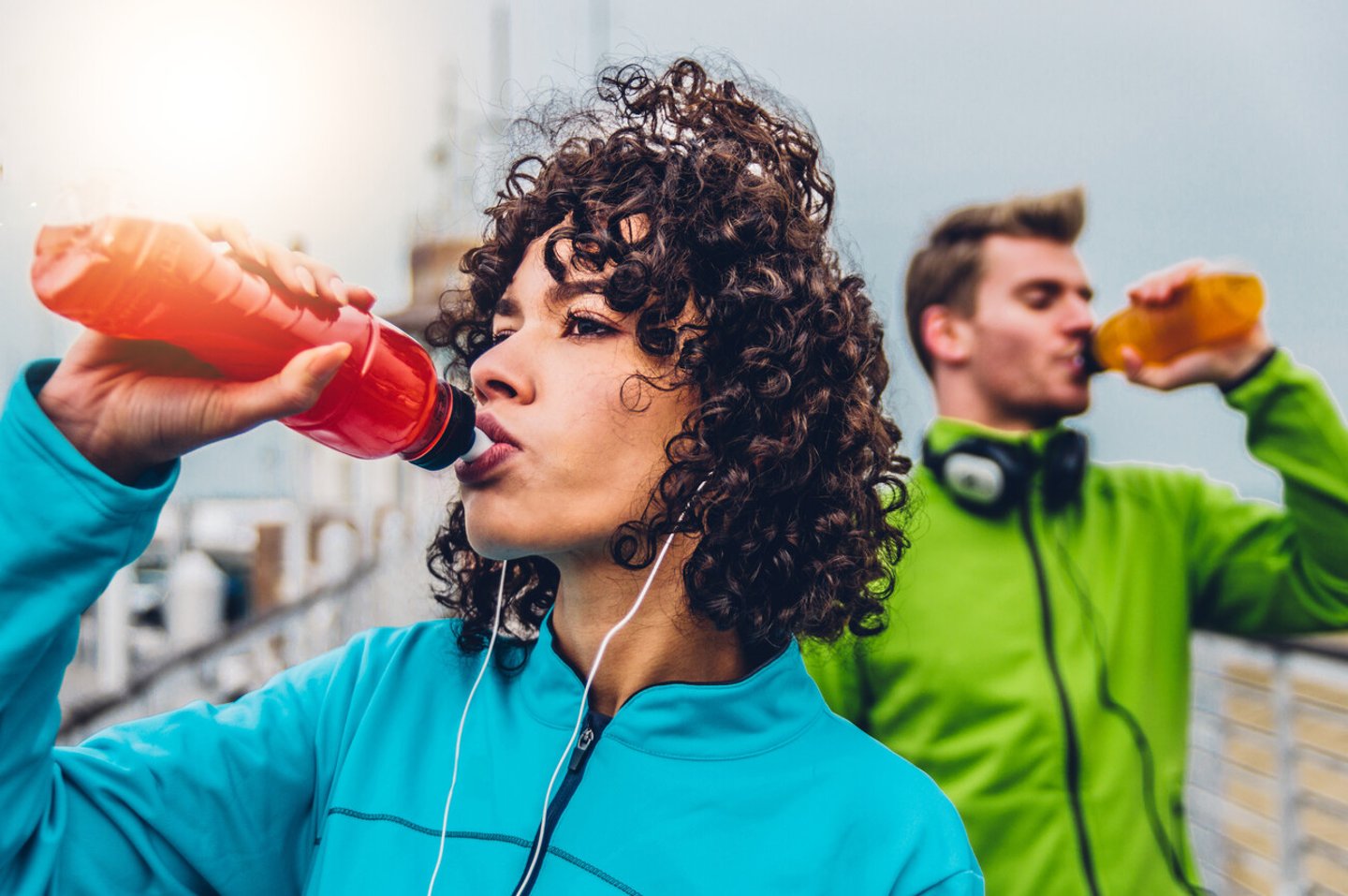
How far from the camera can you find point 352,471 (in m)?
9.14

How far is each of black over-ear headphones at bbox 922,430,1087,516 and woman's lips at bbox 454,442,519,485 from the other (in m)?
1.11

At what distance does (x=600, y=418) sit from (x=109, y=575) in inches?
19.0

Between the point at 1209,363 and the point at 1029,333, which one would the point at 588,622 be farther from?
the point at 1209,363

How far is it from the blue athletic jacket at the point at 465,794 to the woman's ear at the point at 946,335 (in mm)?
1054

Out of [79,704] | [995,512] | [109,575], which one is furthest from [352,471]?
[109,575]

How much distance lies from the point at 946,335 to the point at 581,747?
1.30 metres

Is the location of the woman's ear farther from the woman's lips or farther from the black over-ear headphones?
the woman's lips

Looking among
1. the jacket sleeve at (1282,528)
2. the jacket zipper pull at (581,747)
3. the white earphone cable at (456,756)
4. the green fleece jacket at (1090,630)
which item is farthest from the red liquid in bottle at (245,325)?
the jacket sleeve at (1282,528)

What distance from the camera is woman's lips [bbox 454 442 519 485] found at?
3.40ft

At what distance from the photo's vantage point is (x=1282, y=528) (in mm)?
1855

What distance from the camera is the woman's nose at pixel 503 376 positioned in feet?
3.50

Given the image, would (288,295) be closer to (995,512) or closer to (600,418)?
(600,418)

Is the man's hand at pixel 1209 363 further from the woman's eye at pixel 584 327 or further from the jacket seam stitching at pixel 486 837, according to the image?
the jacket seam stitching at pixel 486 837

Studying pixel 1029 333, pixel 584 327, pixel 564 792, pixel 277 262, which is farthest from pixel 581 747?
pixel 1029 333
